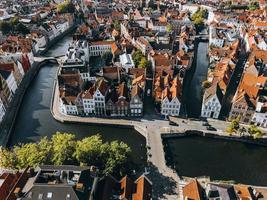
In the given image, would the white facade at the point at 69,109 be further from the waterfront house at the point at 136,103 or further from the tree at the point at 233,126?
the tree at the point at 233,126

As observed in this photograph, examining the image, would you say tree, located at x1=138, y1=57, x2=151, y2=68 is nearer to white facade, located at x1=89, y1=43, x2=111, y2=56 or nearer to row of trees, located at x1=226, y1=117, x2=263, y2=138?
white facade, located at x1=89, y1=43, x2=111, y2=56

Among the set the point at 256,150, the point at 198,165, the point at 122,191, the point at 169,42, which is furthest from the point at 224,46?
the point at 122,191

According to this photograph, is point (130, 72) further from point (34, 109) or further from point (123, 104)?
point (34, 109)

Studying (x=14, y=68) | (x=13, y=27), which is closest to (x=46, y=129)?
(x=14, y=68)

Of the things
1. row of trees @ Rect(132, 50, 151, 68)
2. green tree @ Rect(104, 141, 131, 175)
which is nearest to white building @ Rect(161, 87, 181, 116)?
green tree @ Rect(104, 141, 131, 175)

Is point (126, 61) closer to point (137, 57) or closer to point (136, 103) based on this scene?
point (137, 57)

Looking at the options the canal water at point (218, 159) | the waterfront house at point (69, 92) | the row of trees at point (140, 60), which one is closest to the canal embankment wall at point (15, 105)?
the waterfront house at point (69, 92)
